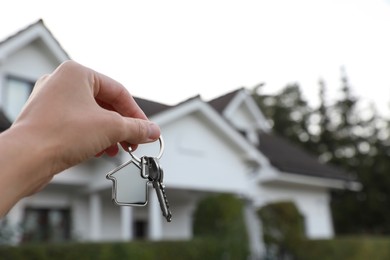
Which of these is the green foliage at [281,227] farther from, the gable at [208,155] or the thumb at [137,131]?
the thumb at [137,131]

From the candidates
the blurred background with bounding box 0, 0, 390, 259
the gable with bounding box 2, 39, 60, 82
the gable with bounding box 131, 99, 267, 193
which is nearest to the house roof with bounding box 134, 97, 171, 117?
the blurred background with bounding box 0, 0, 390, 259

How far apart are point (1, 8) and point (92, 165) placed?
7613 mm

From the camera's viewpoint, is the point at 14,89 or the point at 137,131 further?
the point at 14,89

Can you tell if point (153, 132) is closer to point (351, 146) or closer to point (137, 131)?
point (137, 131)

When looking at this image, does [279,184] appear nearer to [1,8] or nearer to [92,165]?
[92,165]

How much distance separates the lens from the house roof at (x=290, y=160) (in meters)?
12.2

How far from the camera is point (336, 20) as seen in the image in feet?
5.56

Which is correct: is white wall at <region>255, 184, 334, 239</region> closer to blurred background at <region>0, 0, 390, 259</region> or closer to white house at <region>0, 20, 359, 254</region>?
white house at <region>0, 20, 359, 254</region>

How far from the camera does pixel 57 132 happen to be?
73 cm

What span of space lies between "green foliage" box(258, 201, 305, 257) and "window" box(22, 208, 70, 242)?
163 inches

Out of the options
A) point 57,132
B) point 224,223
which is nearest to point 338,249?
point 224,223

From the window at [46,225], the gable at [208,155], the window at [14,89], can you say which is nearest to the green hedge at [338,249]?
the gable at [208,155]

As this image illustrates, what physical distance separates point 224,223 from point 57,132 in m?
7.79

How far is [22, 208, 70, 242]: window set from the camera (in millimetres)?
7941
